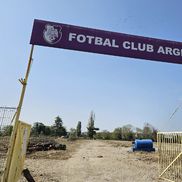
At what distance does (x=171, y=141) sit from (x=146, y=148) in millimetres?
17438

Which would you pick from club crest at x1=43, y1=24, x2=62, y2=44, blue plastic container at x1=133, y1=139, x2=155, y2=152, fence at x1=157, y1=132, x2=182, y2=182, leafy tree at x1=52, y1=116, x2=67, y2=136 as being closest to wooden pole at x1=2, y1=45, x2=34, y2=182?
club crest at x1=43, y1=24, x2=62, y2=44

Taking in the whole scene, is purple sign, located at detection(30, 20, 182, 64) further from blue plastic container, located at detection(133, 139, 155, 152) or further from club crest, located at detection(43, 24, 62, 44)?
blue plastic container, located at detection(133, 139, 155, 152)

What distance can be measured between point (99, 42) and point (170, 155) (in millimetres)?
6488

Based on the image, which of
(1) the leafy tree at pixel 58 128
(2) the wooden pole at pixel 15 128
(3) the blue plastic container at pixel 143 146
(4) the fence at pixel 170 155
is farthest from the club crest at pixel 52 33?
(1) the leafy tree at pixel 58 128

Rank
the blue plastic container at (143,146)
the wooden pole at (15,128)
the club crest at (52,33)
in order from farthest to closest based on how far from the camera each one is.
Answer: the blue plastic container at (143,146), the club crest at (52,33), the wooden pole at (15,128)

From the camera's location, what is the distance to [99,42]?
22.6ft

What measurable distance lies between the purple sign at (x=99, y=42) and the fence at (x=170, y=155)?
4163 mm

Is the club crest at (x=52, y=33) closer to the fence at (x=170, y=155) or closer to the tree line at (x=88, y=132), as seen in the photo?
the fence at (x=170, y=155)

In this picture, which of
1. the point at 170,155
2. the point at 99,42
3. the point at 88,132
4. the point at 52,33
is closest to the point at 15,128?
the point at 52,33

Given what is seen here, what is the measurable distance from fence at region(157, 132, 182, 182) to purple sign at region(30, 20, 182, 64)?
4.16 m

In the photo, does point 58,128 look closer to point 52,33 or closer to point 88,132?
point 88,132

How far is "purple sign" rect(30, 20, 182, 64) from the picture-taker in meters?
6.71

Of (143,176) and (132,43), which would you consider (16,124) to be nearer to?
(132,43)

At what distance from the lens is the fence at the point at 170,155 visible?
10340 mm
